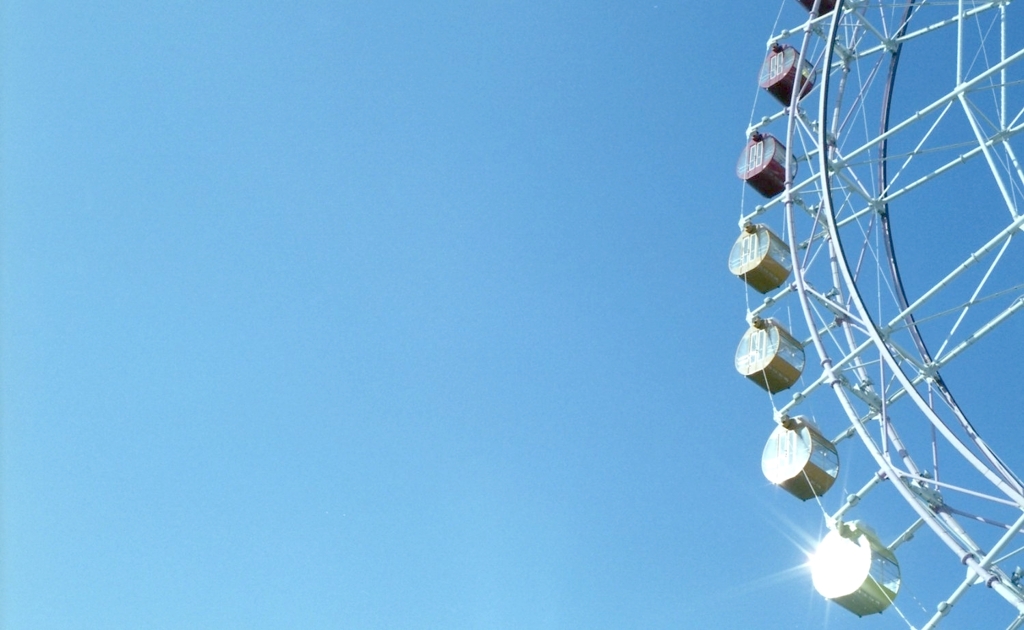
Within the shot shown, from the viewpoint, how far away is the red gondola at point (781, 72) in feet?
72.5

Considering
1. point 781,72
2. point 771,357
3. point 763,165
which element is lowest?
point 771,357

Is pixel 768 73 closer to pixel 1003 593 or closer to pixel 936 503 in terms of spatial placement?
pixel 936 503

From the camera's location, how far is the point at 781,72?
2219 centimetres

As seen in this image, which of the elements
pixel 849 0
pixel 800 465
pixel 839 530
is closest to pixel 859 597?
pixel 839 530

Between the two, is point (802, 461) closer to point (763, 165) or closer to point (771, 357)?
point (771, 357)

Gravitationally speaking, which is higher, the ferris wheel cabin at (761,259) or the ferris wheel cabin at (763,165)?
the ferris wheel cabin at (763,165)

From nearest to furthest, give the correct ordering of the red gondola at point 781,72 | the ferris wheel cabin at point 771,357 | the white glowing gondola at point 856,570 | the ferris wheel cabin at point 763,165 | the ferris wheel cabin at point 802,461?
the white glowing gondola at point 856,570 < the ferris wheel cabin at point 802,461 < the ferris wheel cabin at point 771,357 < the ferris wheel cabin at point 763,165 < the red gondola at point 781,72

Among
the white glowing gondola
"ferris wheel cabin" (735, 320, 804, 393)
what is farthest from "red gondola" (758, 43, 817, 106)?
the white glowing gondola

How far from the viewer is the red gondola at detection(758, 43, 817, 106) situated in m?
22.1

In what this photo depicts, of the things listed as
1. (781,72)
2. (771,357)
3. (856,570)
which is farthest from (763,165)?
(856,570)

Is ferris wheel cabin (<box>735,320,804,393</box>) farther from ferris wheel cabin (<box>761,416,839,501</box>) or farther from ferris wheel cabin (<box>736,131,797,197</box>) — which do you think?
ferris wheel cabin (<box>736,131,797,197</box>)

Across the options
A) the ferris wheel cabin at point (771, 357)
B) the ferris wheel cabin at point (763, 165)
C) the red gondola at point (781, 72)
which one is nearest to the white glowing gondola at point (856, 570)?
the ferris wheel cabin at point (771, 357)

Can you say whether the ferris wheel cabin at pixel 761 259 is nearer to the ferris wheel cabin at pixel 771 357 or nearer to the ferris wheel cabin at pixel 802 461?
the ferris wheel cabin at pixel 771 357

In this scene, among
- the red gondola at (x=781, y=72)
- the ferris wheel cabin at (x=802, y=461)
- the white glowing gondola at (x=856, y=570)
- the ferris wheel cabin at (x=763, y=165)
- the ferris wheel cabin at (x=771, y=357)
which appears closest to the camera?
the white glowing gondola at (x=856, y=570)
